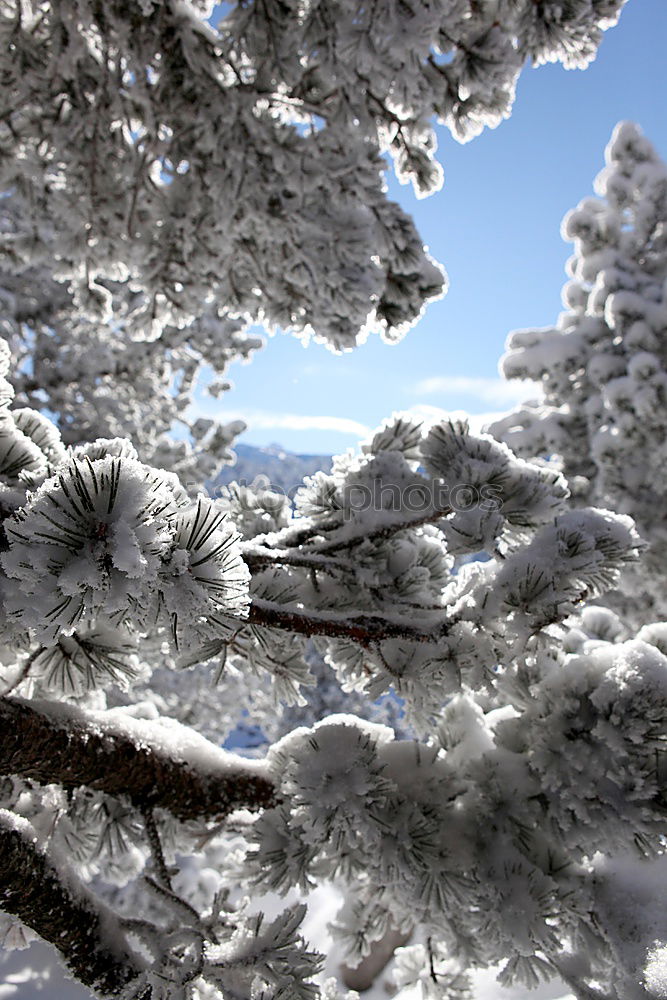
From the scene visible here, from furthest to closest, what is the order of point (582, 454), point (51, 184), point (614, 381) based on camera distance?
point (582, 454) < point (614, 381) < point (51, 184)

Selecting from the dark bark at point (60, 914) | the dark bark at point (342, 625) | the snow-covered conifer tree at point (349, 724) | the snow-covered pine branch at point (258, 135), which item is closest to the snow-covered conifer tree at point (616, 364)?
the snow-covered pine branch at point (258, 135)

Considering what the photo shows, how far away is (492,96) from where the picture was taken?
3.72 metres

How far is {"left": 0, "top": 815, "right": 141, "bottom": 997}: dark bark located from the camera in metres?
1.67

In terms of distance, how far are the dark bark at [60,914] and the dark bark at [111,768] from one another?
0.21m

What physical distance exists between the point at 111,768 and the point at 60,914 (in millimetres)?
412

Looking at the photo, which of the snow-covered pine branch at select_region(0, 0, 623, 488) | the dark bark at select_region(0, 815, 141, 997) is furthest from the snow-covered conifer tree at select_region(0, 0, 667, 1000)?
the snow-covered pine branch at select_region(0, 0, 623, 488)

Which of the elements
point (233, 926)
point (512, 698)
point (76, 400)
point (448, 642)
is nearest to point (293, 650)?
point (448, 642)

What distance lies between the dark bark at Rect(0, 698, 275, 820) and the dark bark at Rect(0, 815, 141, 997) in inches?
8.4

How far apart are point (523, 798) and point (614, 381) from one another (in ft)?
27.2

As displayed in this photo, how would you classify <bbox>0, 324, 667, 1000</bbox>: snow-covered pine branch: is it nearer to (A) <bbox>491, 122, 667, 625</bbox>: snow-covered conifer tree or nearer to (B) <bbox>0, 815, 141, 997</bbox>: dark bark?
(B) <bbox>0, 815, 141, 997</bbox>: dark bark

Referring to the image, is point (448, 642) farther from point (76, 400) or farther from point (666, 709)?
point (76, 400)

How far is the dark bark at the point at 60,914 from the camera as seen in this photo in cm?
167

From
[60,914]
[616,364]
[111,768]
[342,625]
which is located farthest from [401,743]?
[616,364]

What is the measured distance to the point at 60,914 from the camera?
1.76 meters
